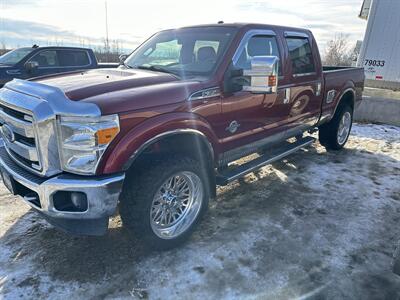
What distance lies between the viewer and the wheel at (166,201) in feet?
8.95

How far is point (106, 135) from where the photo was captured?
2408 millimetres

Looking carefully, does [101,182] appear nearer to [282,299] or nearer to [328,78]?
[282,299]

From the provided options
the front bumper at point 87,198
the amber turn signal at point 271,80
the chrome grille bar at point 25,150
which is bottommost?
the front bumper at point 87,198

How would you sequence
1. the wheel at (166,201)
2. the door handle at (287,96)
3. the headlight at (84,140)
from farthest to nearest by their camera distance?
the door handle at (287,96) < the wheel at (166,201) < the headlight at (84,140)

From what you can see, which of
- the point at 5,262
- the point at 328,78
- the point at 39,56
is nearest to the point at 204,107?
the point at 5,262

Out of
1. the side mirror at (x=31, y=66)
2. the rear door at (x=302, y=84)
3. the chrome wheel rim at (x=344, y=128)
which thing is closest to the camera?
the rear door at (x=302, y=84)

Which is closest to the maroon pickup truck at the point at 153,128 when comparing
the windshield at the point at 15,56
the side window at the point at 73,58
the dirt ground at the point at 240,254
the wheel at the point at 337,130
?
the dirt ground at the point at 240,254

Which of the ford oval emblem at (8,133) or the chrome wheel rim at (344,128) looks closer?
the ford oval emblem at (8,133)

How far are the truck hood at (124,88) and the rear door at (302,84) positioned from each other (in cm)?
184

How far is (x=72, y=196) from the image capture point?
97.9 inches

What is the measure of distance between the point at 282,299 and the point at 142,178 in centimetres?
142

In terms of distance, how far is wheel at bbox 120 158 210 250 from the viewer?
273cm

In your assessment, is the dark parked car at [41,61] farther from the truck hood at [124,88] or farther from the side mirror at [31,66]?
the truck hood at [124,88]

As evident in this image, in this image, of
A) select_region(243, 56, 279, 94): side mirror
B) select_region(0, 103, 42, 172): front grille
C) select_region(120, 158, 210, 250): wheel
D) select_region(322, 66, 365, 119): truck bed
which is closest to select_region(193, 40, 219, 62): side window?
select_region(243, 56, 279, 94): side mirror
